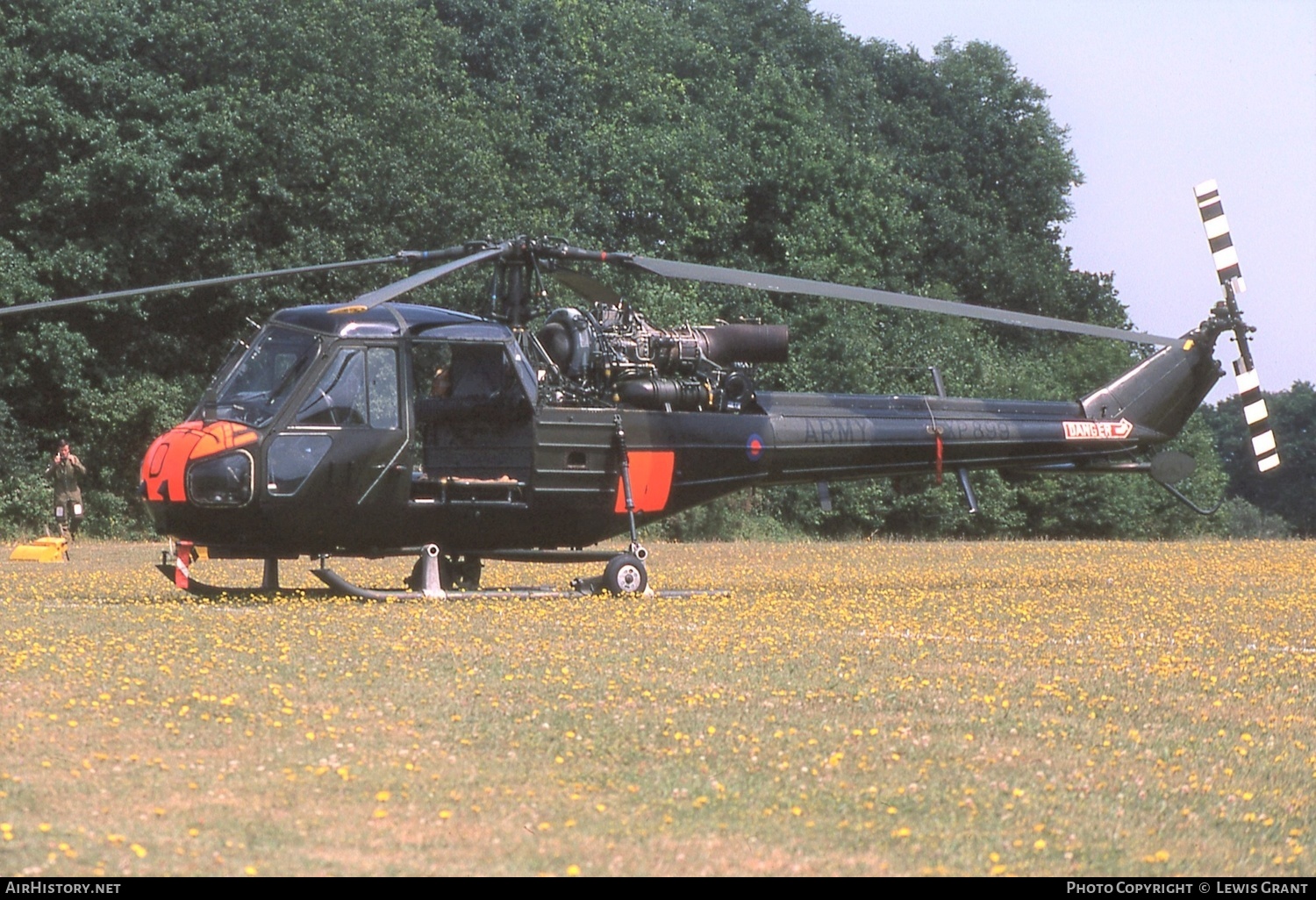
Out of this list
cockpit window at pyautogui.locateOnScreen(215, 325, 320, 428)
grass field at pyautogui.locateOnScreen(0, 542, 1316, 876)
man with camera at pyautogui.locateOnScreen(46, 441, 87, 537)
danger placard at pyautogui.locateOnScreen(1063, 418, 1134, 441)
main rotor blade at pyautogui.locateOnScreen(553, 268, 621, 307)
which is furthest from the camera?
man with camera at pyautogui.locateOnScreen(46, 441, 87, 537)

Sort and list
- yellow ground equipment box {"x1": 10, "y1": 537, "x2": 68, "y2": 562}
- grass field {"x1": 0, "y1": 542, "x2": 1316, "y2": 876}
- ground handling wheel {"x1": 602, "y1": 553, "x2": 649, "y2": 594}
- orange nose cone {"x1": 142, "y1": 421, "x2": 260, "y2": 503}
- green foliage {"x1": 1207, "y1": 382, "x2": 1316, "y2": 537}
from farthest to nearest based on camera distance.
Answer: green foliage {"x1": 1207, "y1": 382, "x2": 1316, "y2": 537} → yellow ground equipment box {"x1": 10, "y1": 537, "x2": 68, "y2": 562} → ground handling wheel {"x1": 602, "y1": 553, "x2": 649, "y2": 594} → orange nose cone {"x1": 142, "y1": 421, "x2": 260, "y2": 503} → grass field {"x1": 0, "y1": 542, "x2": 1316, "y2": 876}

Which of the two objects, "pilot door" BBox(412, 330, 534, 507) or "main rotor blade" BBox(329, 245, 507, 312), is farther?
"pilot door" BBox(412, 330, 534, 507)

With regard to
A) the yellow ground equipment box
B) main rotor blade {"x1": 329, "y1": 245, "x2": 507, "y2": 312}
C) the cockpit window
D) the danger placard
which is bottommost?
the yellow ground equipment box

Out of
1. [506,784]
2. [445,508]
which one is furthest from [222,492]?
[506,784]

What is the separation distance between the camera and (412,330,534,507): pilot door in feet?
56.6

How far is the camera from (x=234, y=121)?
131 ft

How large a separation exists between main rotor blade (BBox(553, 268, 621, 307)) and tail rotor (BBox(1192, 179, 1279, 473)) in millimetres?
7818

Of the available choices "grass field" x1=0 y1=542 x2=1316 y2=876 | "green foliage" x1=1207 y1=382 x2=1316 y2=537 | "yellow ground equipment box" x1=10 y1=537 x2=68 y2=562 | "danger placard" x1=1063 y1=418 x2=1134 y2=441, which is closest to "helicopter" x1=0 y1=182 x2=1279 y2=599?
"danger placard" x1=1063 y1=418 x2=1134 y2=441

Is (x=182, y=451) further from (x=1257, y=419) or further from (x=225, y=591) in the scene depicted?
(x=1257, y=419)

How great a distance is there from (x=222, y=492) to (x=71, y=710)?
633cm

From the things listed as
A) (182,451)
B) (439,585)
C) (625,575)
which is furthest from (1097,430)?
(182,451)

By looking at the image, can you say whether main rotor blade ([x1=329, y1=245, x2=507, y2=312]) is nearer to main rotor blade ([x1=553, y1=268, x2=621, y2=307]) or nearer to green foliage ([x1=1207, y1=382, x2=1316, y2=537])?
main rotor blade ([x1=553, y1=268, x2=621, y2=307])

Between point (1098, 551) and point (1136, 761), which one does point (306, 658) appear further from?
point (1098, 551)

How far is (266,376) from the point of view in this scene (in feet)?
54.2
